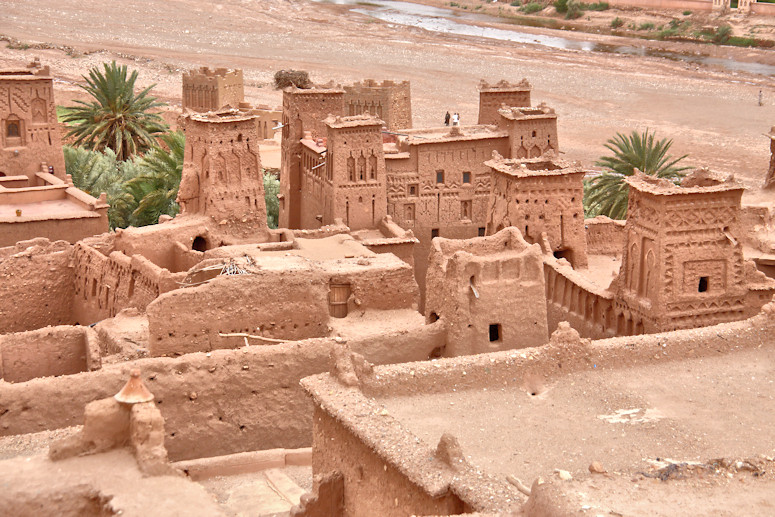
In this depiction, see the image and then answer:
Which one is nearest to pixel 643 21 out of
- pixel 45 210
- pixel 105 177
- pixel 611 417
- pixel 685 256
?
pixel 105 177

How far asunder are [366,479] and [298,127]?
2041 cm

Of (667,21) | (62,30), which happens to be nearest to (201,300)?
(62,30)

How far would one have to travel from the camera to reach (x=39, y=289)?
3033cm

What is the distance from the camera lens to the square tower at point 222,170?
32.3m

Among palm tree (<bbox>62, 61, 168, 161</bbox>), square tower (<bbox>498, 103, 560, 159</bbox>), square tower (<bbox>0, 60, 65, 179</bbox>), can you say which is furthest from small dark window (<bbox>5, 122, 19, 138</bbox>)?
square tower (<bbox>498, 103, 560, 159</bbox>)

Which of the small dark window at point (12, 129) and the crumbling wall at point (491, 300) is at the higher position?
the small dark window at point (12, 129)

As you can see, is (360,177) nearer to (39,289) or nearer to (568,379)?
(39,289)

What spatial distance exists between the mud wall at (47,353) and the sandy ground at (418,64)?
34.5 meters

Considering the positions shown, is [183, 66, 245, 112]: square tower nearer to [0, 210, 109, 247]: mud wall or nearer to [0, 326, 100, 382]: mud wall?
[0, 210, 109, 247]: mud wall

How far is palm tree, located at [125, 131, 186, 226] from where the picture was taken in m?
41.0

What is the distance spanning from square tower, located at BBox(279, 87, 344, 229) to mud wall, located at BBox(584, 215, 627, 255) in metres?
8.20

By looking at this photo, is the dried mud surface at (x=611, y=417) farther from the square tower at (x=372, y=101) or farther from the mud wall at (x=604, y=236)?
the square tower at (x=372, y=101)

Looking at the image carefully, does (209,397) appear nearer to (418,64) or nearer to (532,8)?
(418,64)

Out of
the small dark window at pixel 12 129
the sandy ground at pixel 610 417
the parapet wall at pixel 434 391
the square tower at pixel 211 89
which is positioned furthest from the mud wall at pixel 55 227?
the sandy ground at pixel 610 417
